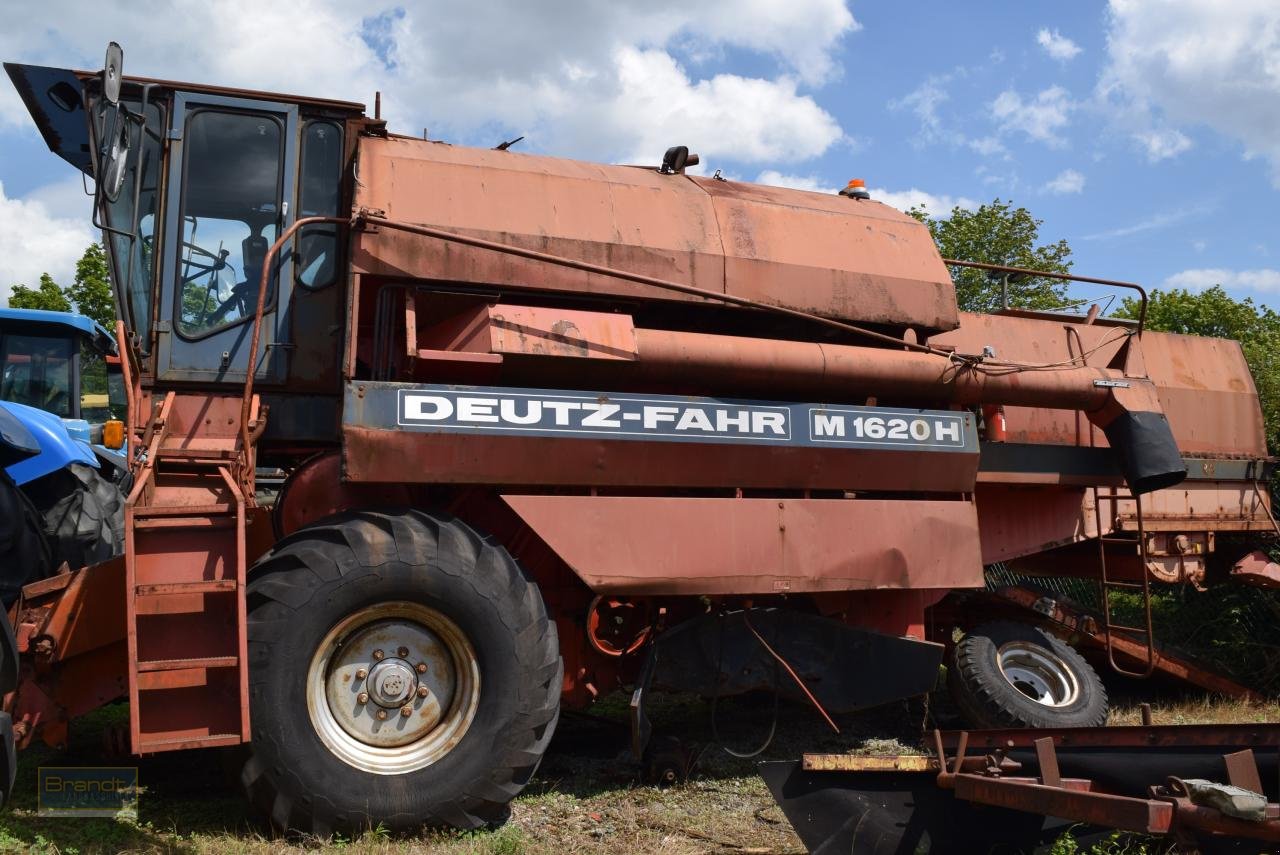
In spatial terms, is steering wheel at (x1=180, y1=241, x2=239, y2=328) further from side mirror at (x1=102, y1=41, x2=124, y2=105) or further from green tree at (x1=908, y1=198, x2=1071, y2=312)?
green tree at (x1=908, y1=198, x2=1071, y2=312)

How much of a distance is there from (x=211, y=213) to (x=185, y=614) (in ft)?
7.04

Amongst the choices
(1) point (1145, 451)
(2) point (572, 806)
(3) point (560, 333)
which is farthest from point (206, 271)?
(1) point (1145, 451)

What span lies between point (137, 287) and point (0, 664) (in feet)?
6.49

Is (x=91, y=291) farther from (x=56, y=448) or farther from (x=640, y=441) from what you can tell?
(x=640, y=441)

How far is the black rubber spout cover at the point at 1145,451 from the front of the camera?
6555 mm

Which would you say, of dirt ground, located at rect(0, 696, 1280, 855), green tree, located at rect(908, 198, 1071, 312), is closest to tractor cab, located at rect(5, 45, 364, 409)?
dirt ground, located at rect(0, 696, 1280, 855)

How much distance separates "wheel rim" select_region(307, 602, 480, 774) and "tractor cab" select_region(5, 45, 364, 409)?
144 cm

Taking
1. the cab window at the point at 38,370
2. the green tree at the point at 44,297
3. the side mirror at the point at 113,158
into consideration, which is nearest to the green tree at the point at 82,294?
the green tree at the point at 44,297

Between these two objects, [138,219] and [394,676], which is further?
[138,219]

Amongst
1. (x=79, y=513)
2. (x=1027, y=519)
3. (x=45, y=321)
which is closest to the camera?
(x=79, y=513)

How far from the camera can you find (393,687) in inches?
185

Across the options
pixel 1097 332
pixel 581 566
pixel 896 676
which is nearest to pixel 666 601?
pixel 581 566

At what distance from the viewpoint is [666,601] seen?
5770mm

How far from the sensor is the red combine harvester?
4559 mm
